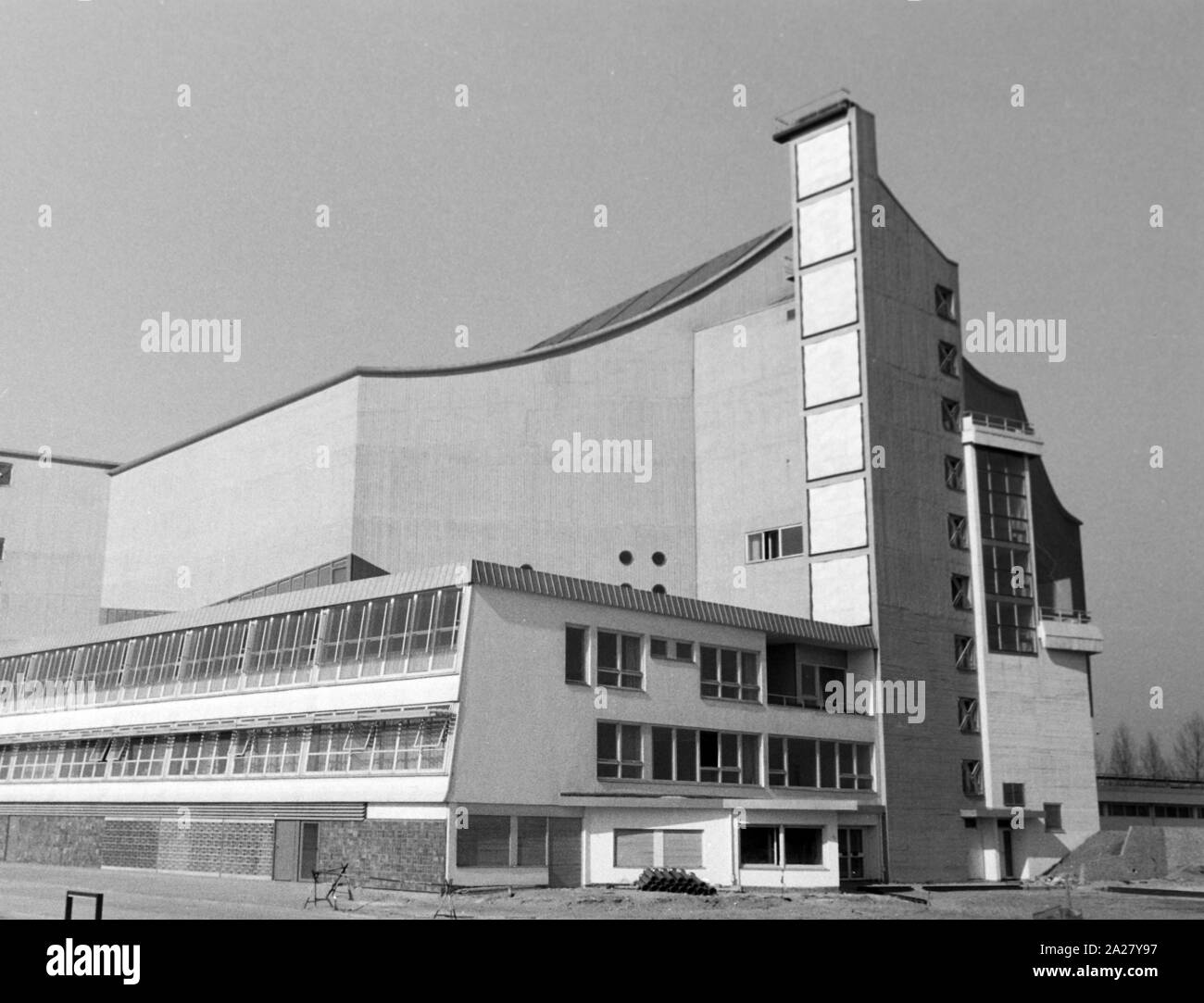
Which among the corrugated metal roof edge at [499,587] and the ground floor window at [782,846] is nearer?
the corrugated metal roof edge at [499,587]

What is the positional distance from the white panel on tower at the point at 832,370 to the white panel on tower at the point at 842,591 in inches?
276

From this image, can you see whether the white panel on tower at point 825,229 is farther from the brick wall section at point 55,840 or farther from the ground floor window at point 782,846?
the brick wall section at point 55,840

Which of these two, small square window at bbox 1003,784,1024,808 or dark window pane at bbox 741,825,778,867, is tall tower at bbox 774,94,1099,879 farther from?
dark window pane at bbox 741,825,778,867

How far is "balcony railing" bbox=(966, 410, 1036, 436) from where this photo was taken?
60.3 metres

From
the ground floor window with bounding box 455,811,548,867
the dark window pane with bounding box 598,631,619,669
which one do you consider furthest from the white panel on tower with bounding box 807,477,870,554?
the ground floor window with bounding box 455,811,548,867

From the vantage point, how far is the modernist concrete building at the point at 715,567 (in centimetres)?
4397

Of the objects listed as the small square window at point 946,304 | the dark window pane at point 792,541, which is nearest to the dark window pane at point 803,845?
the dark window pane at point 792,541

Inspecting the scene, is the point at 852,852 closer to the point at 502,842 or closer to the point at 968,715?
the point at 968,715

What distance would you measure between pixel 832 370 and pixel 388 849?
2856 centimetres

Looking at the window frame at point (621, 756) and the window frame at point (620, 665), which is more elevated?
the window frame at point (620, 665)

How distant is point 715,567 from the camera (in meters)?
61.6

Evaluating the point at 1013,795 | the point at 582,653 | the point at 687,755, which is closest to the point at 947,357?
the point at 1013,795
